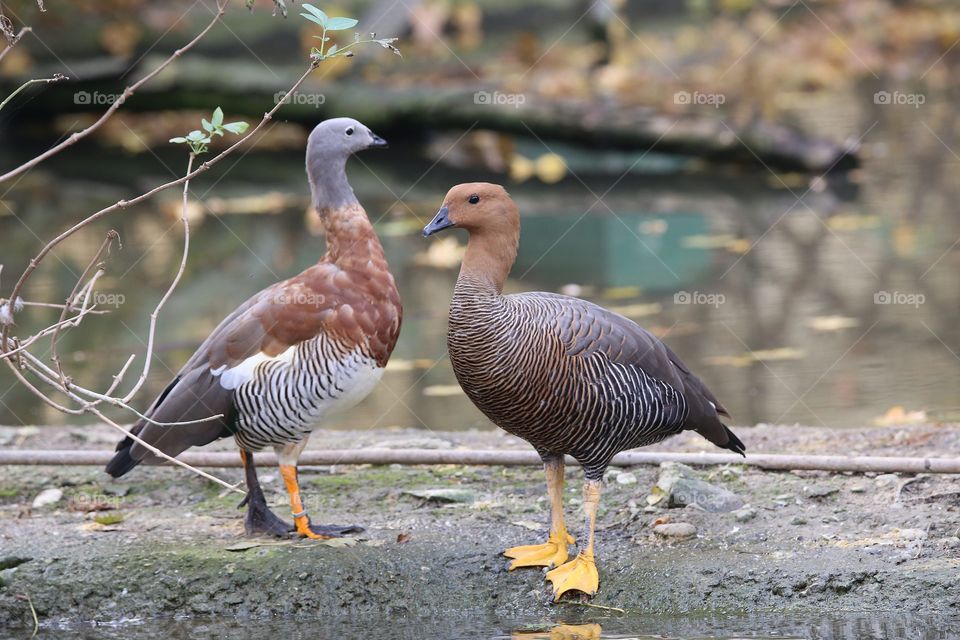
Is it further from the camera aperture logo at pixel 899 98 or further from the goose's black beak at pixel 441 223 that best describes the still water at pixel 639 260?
the goose's black beak at pixel 441 223

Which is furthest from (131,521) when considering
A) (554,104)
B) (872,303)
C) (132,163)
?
(132,163)

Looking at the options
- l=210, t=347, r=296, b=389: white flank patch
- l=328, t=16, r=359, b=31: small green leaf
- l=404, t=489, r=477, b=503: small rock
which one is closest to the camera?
l=328, t=16, r=359, b=31: small green leaf

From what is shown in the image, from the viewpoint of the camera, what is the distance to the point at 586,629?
4.34 meters

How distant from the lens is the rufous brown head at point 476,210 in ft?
15.6

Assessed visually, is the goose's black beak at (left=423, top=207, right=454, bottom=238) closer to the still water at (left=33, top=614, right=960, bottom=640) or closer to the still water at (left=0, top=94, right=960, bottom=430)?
the still water at (left=33, top=614, right=960, bottom=640)

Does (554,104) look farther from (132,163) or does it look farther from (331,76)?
(132,163)

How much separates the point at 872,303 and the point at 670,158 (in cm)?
455

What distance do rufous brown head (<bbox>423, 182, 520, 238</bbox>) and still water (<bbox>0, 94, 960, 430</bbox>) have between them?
208cm

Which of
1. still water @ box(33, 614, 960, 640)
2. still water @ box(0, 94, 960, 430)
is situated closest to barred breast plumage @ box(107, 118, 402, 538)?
still water @ box(33, 614, 960, 640)

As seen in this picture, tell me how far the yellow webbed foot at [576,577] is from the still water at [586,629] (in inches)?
4.4

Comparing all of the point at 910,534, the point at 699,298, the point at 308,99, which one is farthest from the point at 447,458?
the point at 308,99

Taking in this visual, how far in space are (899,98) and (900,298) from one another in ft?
24.3

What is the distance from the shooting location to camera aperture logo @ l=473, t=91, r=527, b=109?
12.6m

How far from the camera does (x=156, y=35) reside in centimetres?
1436
